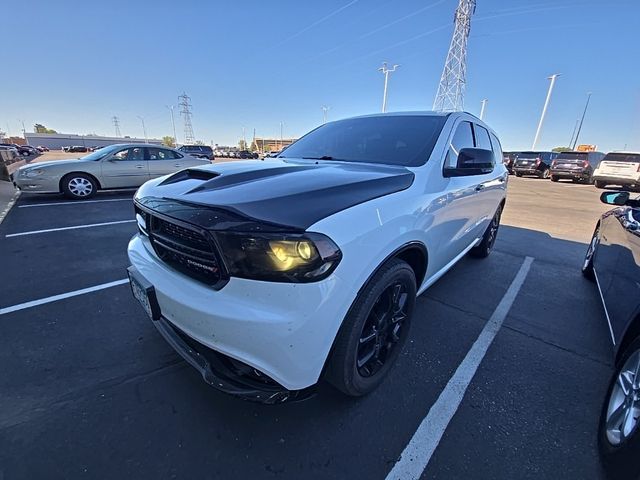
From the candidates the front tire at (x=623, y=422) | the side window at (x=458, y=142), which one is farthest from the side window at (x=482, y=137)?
the front tire at (x=623, y=422)

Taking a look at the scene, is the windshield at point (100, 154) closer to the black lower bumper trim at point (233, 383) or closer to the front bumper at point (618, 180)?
Answer: the black lower bumper trim at point (233, 383)

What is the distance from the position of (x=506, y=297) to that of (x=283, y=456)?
311 centimetres

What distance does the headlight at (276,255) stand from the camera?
1.39 meters

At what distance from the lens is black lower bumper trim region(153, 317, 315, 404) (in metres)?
1.51

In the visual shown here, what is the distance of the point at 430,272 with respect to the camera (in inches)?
101

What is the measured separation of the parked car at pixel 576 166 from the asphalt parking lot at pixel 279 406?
19876 millimetres

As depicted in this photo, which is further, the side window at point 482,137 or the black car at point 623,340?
the side window at point 482,137

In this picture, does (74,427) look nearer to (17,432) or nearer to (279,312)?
(17,432)

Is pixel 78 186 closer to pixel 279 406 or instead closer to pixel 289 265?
pixel 279 406

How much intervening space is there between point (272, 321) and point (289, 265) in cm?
25

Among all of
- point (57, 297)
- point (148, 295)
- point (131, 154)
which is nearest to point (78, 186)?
point (131, 154)

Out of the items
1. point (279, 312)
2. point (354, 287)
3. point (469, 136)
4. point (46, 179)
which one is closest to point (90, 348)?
point (279, 312)

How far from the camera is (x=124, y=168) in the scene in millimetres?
8984

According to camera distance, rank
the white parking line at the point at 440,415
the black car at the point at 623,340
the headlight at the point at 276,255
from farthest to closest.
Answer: the white parking line at the point at 440,415 → the black car at the point at 623,340 → the headlight at the point at 276,255
